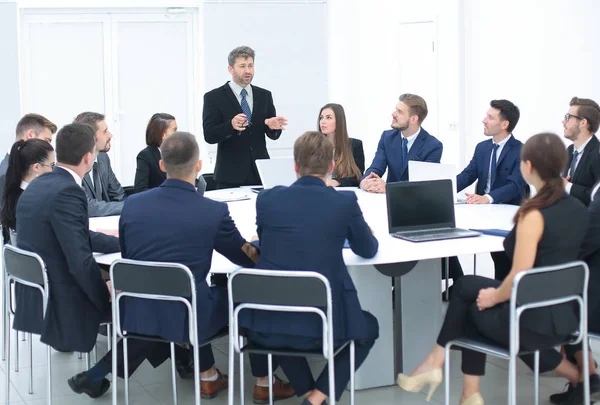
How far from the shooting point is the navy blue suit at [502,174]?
5.26 metres

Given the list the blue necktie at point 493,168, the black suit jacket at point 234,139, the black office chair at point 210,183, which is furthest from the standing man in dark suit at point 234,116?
the blue necktie at point 493,168

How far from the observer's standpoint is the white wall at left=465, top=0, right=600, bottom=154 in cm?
715

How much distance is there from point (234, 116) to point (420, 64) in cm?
353

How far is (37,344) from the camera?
520 cm

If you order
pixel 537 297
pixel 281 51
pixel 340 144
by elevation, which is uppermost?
pixel 281 51

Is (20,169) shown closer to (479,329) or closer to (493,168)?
(479,329)

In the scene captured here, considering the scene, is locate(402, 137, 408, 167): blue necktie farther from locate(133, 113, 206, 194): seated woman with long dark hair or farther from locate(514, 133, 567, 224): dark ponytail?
locate(514, 133, 567, 224): dark ponytail

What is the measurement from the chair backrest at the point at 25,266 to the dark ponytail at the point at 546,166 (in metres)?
1.94

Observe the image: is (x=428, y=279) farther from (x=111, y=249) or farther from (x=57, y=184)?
(x=57, y=184)

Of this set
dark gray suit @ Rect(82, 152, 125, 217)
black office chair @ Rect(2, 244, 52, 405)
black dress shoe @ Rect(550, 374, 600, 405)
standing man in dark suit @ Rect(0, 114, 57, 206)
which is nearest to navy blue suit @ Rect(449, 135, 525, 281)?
black dress shoe @ Rect(550, 374, 600, 405)

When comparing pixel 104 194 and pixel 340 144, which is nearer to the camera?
pixel 104 194

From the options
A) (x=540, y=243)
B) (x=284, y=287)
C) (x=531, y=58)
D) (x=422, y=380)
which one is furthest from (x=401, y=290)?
(x=531, y=58)

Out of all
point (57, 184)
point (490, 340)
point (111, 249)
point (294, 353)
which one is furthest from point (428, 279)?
point (57, 184)

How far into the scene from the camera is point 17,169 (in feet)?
13.8
